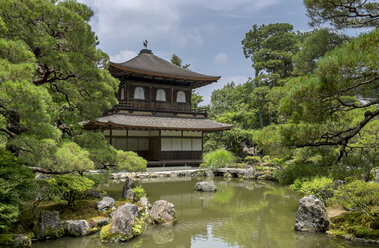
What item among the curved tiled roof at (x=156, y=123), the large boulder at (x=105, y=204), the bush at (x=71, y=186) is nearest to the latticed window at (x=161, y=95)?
the curved tiled roof at (x=156, y=123)

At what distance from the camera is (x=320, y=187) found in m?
7.02

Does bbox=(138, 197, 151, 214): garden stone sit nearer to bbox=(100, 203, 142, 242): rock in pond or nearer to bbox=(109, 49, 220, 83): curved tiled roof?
bbox=(100, 203, 142, 242): rock in pond

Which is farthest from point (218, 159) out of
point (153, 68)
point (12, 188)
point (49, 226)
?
point (12, 188)

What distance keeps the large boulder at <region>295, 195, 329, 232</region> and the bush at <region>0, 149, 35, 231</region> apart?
5.51 m

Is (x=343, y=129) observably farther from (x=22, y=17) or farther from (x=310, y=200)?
(x=22, y=17)

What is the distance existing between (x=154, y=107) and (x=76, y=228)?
46.0ft

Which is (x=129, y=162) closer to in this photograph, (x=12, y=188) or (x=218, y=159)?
(x=12, y=188)

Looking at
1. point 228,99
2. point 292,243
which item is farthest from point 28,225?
point 228,99

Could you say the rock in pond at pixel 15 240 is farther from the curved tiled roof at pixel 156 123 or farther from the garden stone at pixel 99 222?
the curved tiled roof at pixel 156 123

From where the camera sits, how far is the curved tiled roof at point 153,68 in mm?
17791

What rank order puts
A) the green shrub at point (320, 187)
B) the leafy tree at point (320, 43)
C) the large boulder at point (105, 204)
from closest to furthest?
the leafy tree at point (320, 43) < the green shrub at point (320, 187) < the large boulder at point (105, 204)

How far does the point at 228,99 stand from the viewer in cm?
3145

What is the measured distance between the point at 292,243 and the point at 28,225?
5264mm

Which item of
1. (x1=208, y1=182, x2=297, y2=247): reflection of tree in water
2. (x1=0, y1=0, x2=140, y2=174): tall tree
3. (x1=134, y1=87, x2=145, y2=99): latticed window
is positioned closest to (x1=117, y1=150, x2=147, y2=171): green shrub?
(x1=0, y1=0, x2=140, y2=174): tall tree
